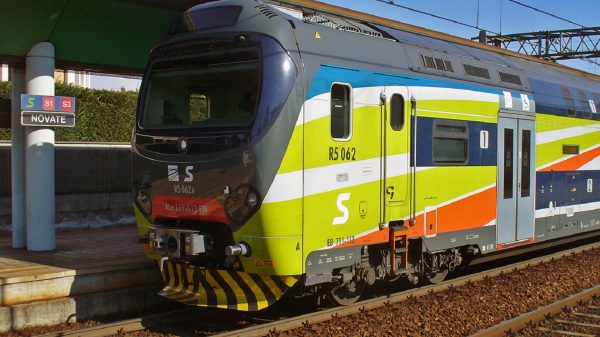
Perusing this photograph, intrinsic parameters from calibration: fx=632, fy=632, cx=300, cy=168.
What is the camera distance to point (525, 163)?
10.1 meters

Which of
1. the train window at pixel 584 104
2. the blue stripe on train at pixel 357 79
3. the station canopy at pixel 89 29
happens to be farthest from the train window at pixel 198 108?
the train window at pixel 584 104

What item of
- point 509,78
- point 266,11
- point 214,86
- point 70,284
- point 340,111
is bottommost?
point 70,284

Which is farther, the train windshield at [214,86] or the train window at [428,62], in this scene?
the train window at [428,62]

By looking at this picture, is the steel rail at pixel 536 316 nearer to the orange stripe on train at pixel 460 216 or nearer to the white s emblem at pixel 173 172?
the orange stripe on train at pixel 460 216

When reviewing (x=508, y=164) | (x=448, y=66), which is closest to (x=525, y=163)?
(x=508, y=164)

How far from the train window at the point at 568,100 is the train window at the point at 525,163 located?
1836 millimetres

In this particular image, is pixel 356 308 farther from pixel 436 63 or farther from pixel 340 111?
pixel 436 63

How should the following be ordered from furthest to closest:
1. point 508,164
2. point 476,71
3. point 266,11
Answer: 1. point 508,164
2. point 476,71
3. point 266,11

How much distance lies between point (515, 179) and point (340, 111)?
4.23 m

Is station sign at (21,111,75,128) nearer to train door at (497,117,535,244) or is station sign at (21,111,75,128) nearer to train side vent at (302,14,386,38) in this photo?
train side vent at (302,14,386,38)

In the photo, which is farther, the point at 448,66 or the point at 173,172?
the point at 448,66

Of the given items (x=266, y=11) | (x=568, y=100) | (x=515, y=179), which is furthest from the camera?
(x=568, y=100)

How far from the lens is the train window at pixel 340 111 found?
682 cm

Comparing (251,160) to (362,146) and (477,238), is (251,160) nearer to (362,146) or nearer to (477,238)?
(362,146)
